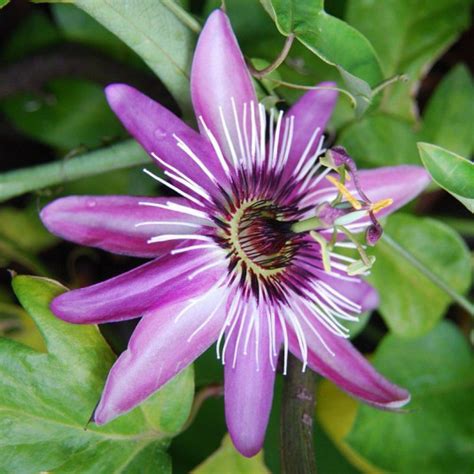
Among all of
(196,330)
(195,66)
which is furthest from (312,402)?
(195,66)

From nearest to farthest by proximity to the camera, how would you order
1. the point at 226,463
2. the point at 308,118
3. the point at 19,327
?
the point at 308,118 → the point at 226,463 → the point at 19,327

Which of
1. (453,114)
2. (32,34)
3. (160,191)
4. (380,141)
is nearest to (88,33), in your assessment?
(32,34)

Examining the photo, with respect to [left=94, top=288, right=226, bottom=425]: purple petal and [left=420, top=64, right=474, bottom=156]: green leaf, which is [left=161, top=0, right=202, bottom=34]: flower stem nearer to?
[left=94, top=288, right=226, bottom=425]: purple petal

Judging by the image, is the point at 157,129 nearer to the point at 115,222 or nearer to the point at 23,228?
the point at 115,222

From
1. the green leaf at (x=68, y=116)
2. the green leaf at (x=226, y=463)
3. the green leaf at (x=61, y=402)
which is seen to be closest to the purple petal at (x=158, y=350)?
the green leaf at (x=61, y=402)

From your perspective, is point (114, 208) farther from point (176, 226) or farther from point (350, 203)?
point (350, 203)
